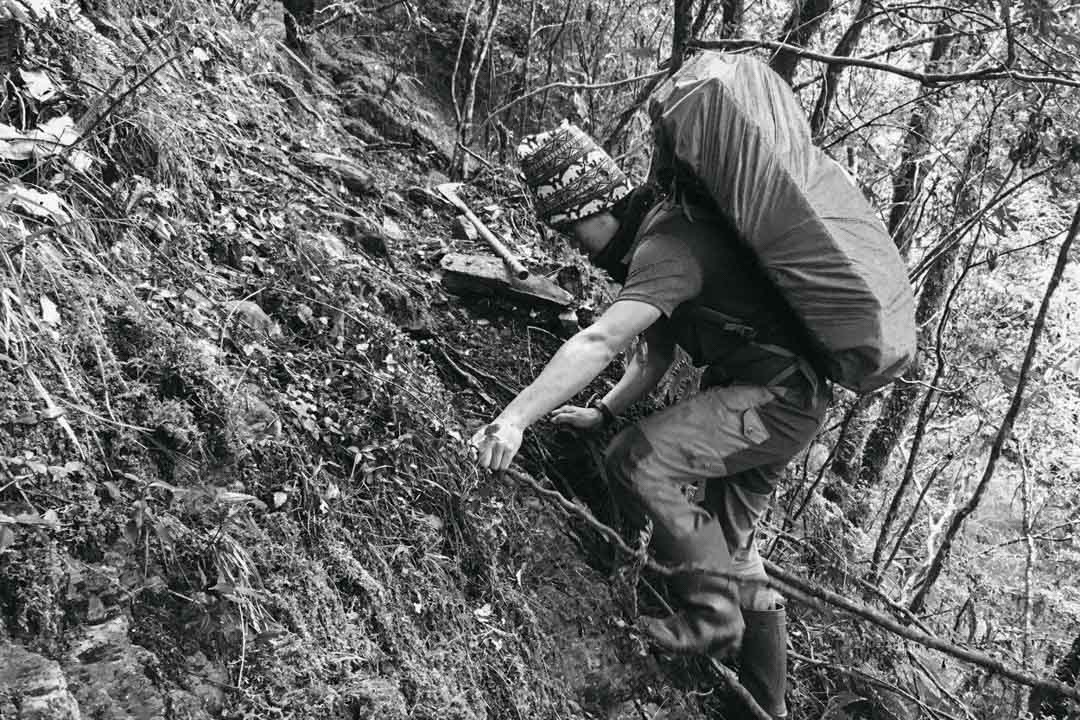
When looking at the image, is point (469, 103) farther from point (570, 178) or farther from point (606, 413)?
point (606, 413)

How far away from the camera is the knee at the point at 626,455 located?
3.61 m

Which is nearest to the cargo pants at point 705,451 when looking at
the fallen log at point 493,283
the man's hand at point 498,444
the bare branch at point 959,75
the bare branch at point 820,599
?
the bare branch at point 820,599

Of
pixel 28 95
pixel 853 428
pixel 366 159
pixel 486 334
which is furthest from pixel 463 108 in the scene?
pixel 853 428

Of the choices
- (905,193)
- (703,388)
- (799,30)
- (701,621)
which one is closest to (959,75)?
(799,30)

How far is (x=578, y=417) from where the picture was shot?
413 centimetres

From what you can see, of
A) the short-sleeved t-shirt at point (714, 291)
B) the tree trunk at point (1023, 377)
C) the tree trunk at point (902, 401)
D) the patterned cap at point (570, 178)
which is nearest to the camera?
the short-sleeved t-shirt at point (714, 291)

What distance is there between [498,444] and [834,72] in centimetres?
398

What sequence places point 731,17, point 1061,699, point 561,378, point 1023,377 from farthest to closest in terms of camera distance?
point 731,17, point 1023,377, point 1061,699, point 561,378

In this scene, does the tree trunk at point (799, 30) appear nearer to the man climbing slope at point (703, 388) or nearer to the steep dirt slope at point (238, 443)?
the man climbing slope at point (703, 388)

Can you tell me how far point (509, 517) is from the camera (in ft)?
11.9

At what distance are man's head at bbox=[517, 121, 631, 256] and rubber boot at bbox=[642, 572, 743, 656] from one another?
164cm

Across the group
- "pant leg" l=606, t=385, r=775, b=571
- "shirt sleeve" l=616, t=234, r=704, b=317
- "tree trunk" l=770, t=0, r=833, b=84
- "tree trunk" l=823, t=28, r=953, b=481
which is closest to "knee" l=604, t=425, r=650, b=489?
"pant leg" l=606, t=385, r=775, b=571

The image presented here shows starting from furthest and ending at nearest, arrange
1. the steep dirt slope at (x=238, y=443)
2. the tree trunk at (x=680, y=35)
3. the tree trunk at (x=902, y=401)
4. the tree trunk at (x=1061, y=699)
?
the tree trunk at (x=902, y=401) → the tree trunk at (x=680, y=35) → the tree trunk at (x=1061, y=699) → the steep dirt slope at (x=238, y=443)

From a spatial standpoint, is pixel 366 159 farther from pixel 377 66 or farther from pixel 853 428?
pixel 853 428
